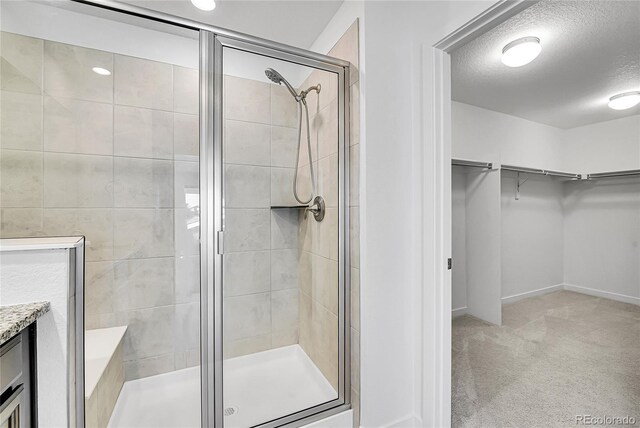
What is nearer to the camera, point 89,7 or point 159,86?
point 89,7

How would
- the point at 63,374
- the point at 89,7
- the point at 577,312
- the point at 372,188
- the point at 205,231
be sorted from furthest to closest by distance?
the point at 577,312 < the point at 372,188 < the point at 205,231 < the point at 89,7 < the point at 63,374

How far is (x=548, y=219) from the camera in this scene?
441cm

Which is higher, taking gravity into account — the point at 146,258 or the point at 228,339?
the point at 146,258

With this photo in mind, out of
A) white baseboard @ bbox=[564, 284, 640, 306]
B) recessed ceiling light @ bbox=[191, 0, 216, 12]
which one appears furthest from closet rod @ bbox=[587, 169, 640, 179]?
recessed ceiling light @ bbox=[191, 0, 216, 12]

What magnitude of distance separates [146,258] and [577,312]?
183 inches

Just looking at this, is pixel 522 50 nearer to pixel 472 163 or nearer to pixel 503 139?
pixel 472 163

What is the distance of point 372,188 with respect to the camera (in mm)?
1516

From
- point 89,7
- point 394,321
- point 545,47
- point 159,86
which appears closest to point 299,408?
point 394,321

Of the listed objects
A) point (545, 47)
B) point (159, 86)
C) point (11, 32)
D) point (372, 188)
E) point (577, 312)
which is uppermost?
point (545, 47)

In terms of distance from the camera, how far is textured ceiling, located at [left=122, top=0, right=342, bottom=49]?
5.71 feet

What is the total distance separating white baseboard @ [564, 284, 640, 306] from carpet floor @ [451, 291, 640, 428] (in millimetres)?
274

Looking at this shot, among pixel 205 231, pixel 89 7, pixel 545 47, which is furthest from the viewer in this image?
pixel 545 47

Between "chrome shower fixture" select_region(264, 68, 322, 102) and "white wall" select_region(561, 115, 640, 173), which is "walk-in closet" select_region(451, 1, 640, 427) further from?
"chrome shower fixture" select_region(264, 68, 322, 102)

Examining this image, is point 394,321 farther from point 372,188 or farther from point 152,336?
point 152,336
